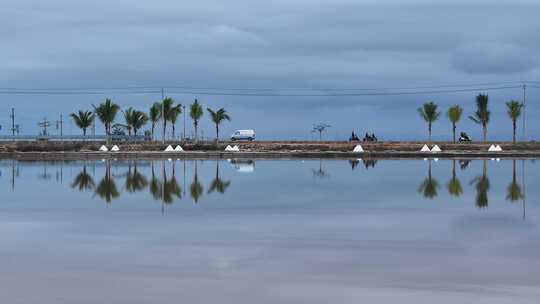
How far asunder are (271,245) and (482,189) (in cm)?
1383

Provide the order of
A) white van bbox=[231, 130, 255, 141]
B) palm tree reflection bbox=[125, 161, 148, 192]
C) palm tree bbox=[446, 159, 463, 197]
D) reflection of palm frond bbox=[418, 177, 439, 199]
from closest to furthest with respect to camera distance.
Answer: reflection of palm frond bbox=[418, 177, 439, 199] → palm tree bbox=[446, 159, 463, 197] → palm tree reflection bbox=[125, 161, 148, 192] → white van bbox=[231, 130, 255, 141]

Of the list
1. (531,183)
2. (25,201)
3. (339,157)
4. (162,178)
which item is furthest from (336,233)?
(339,157)

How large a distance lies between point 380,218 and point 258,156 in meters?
37.8

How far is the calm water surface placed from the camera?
9.42 meters

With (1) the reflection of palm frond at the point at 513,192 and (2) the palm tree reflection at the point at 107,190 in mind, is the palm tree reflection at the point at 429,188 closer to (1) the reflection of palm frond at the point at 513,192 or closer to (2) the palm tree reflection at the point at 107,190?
(1) the reflection of palm frond at the point at 513,192

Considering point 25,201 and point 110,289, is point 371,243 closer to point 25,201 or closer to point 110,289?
point 110,289

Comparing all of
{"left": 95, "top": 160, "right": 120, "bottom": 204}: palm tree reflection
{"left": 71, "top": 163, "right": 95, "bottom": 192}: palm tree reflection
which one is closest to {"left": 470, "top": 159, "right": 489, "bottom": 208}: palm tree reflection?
{"left": 95, "top": 160, "right": 120, "bottom": 204}: palm tree reflection

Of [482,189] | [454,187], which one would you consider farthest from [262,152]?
[482,189]

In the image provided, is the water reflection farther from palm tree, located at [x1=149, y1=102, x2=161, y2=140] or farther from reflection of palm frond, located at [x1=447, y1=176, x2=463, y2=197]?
palm tree, located at [x1=149, y1=102, x2=161, y2=140]

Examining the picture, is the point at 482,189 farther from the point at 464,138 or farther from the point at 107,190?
the point at 464,138

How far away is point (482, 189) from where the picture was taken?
25.1 meters

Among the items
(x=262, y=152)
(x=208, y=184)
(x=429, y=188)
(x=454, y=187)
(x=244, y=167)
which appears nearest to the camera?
(x=429, y=188)

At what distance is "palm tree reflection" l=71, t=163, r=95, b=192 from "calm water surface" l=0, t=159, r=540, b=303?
1.28m

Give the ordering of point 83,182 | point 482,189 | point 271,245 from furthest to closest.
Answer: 1. point 83,182
2. point 482,189
3. point 271,245
